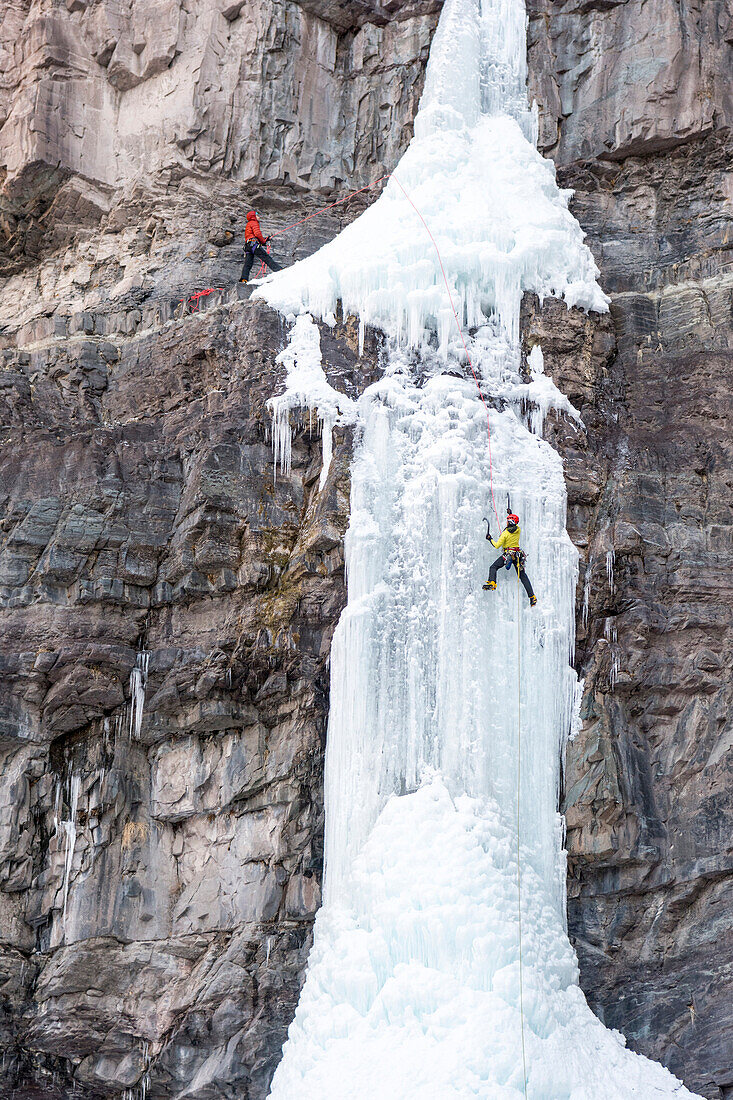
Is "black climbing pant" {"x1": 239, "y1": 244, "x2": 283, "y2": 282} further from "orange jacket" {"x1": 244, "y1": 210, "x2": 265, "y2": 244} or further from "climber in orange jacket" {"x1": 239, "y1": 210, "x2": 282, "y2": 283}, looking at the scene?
"orange jacket" {"x1": 244, "y1": 210, "x2": 265, "y2": 244}

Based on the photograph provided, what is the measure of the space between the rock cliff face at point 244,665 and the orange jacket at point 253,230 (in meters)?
0.77

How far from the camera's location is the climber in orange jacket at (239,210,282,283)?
18.8 metres

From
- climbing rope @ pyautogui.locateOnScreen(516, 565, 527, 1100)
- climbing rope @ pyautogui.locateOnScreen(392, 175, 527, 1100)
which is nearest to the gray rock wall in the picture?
climbing rope @ pyautogui.locateOnScreen(392, 175, 527, 1100)

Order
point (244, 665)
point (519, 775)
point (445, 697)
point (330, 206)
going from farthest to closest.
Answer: point (330, 206)
point (244, 665)
point (445, 697)
point (519, 775)

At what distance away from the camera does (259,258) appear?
19078 mm

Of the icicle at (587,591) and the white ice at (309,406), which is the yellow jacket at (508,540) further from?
the white ice at (309,406)

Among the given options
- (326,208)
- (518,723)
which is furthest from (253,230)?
(518,723)

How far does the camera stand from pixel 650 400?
1795 cm

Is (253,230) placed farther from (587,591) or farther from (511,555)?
(587,591)

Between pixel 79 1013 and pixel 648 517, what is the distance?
8.23 metres

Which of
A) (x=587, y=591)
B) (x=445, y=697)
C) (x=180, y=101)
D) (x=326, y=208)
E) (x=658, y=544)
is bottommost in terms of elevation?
(x=445, y=697)

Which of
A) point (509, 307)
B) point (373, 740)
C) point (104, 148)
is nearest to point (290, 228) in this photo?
point (104, 148)

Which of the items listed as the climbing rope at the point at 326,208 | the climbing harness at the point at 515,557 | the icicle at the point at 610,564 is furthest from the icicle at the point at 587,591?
the climbing rope at the point at 326,208

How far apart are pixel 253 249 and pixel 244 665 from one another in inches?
225
